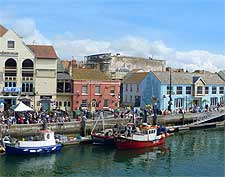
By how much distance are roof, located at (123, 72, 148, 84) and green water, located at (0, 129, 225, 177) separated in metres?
25.4

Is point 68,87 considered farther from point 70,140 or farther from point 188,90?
point 188,90

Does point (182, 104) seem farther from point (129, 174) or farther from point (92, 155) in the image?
point (129, 174)

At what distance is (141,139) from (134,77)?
96.1ft

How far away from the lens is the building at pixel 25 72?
2116 inches

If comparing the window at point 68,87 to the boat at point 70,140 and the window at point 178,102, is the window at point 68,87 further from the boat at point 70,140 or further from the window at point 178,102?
the window at point 178,102

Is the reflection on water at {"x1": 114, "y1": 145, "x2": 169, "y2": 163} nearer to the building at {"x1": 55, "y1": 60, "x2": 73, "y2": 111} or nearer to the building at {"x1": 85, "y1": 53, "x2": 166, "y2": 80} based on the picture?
the building at {"x1": 55, "y1": 60, "x2": 73, "y2": 111}

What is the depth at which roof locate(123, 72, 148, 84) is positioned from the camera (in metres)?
70.4

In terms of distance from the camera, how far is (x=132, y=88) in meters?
71.6

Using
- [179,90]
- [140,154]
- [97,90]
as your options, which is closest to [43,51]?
[97,90]

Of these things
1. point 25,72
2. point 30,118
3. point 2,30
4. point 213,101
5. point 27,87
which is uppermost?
point 2,30

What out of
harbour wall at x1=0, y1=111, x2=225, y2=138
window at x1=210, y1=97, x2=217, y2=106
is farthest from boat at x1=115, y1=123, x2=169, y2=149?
window at x1=210, y1=97, x2=217, y2=106

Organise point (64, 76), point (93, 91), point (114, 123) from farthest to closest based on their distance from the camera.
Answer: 1. point (93, 91)
2. point (64, 76)
3. point (114, 123)

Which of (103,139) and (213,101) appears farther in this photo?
(213,101)

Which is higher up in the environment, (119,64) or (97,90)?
(119,64)
